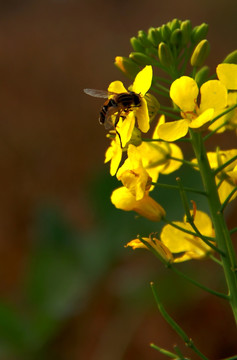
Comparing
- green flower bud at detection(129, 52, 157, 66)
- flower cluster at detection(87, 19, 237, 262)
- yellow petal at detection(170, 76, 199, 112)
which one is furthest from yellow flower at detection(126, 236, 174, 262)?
green flower bud at detection(129, 52, 157, 66)

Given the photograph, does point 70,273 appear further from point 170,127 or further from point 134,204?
point 170,127

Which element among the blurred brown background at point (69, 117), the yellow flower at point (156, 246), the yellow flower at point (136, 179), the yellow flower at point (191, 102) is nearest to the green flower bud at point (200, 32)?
the yellow flower at point (191, 102)

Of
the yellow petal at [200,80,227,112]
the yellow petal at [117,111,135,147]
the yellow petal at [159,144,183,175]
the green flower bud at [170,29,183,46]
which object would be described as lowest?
the yellow petal at [159,144,183,175]

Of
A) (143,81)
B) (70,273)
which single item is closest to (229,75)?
(143,81)

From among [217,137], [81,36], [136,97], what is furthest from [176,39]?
[81,36]

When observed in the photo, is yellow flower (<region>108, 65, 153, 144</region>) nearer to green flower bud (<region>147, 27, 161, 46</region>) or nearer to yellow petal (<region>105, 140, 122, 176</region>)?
yellow petal (<region>105, 140, 122, 176</region>)

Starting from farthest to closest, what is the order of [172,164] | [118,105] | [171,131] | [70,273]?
[70,273] < [172,164] < [118,105] < [171,131]

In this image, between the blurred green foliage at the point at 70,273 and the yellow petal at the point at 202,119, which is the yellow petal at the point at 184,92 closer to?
the yellow petal at the point at 202,119
